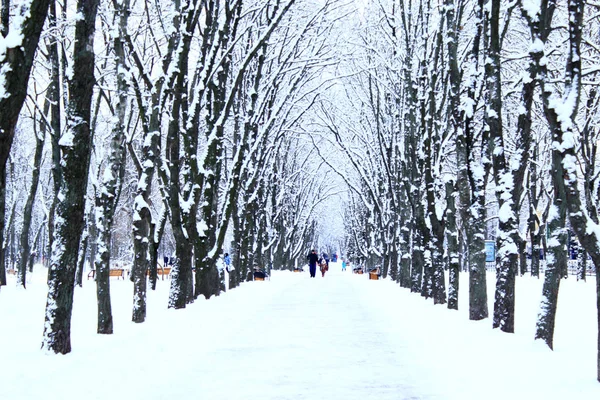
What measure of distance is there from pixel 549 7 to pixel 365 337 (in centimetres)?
599

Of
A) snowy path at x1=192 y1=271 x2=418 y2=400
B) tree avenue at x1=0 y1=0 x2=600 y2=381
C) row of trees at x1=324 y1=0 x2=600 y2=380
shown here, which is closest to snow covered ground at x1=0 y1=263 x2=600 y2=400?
snowy path at x1=192 y1=271 x2=418 y2=400

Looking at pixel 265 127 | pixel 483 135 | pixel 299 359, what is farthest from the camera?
pixel 265 127

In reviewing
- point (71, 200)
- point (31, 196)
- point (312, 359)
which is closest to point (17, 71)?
point (71, 200)

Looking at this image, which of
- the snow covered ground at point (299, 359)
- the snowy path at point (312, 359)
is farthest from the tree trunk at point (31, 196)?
the snowy path at point (312, 359)

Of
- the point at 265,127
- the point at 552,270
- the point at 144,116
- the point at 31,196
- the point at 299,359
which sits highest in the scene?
the point at 265,127

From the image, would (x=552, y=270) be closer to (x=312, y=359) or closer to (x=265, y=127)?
(x=312, y=359)

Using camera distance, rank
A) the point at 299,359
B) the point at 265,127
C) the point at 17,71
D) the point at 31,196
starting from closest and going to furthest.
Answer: the point at 17,71
the point at 299,359
the point at 265,127
the point at 31,196

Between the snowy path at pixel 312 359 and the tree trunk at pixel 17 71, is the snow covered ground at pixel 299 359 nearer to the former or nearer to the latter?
the snowy path at pixel 312 359

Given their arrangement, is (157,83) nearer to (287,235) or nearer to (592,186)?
(592,186)

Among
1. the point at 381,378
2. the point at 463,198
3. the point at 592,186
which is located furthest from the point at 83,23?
the point at 592,186

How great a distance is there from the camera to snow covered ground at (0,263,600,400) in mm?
7148

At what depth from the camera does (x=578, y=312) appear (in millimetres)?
18031

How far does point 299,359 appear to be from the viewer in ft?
31.2

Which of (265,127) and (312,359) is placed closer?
(312,359)
